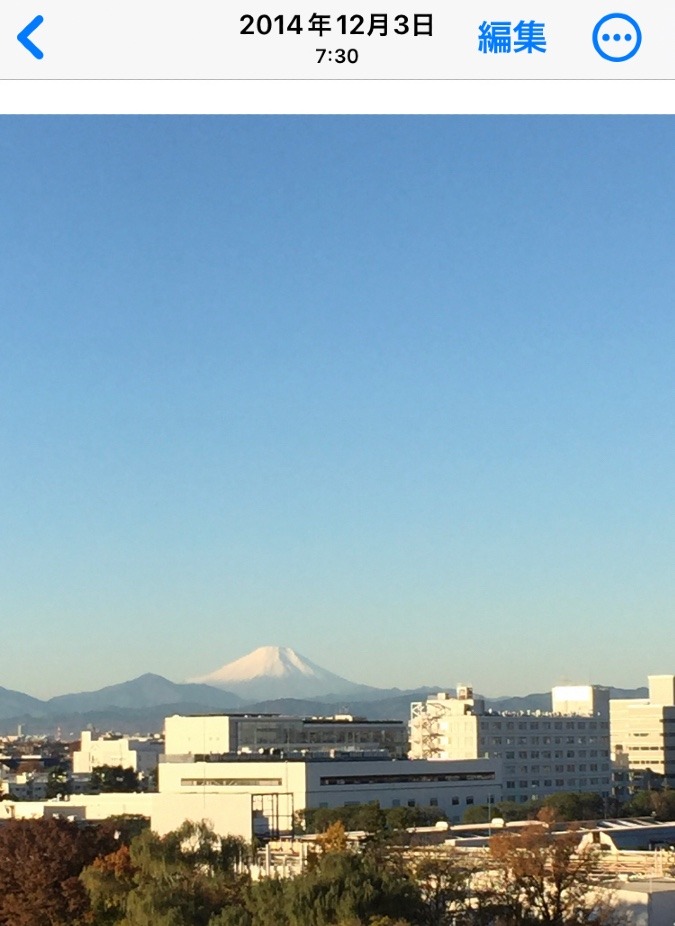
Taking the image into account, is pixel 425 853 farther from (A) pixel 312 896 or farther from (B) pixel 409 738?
(B) pixel 409 738

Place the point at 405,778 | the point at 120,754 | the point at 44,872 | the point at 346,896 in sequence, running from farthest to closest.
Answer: the point at 120,754, the point at 405,778, the point at 44,872, the point at 346,896

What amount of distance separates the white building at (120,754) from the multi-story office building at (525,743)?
45643mm

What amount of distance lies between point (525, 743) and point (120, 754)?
57418 millimetres

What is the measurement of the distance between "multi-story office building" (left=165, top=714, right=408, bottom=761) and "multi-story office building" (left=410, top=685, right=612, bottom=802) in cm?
263

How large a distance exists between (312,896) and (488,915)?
13.5 ft

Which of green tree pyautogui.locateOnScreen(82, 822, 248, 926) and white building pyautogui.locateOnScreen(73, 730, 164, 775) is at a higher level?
white building pyautogui.locateOnScreen(73, 730, 164, 775)

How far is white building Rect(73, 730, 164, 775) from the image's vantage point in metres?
141

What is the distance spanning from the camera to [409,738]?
104062 mm

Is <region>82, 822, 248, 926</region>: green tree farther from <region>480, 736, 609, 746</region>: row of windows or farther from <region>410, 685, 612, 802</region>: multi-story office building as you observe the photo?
<region>480, 736, 609, 746</region>: row of windows

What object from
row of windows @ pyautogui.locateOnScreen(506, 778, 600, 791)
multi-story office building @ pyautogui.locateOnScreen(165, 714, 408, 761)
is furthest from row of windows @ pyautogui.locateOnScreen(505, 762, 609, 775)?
multi-story office building @ pyautogui.locateOnScreen(165, 714, 408, 761)

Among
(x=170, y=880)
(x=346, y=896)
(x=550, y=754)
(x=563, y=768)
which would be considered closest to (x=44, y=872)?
(x=170, y=880)

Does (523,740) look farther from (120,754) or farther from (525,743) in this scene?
(120,754)

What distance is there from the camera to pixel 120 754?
143 m
